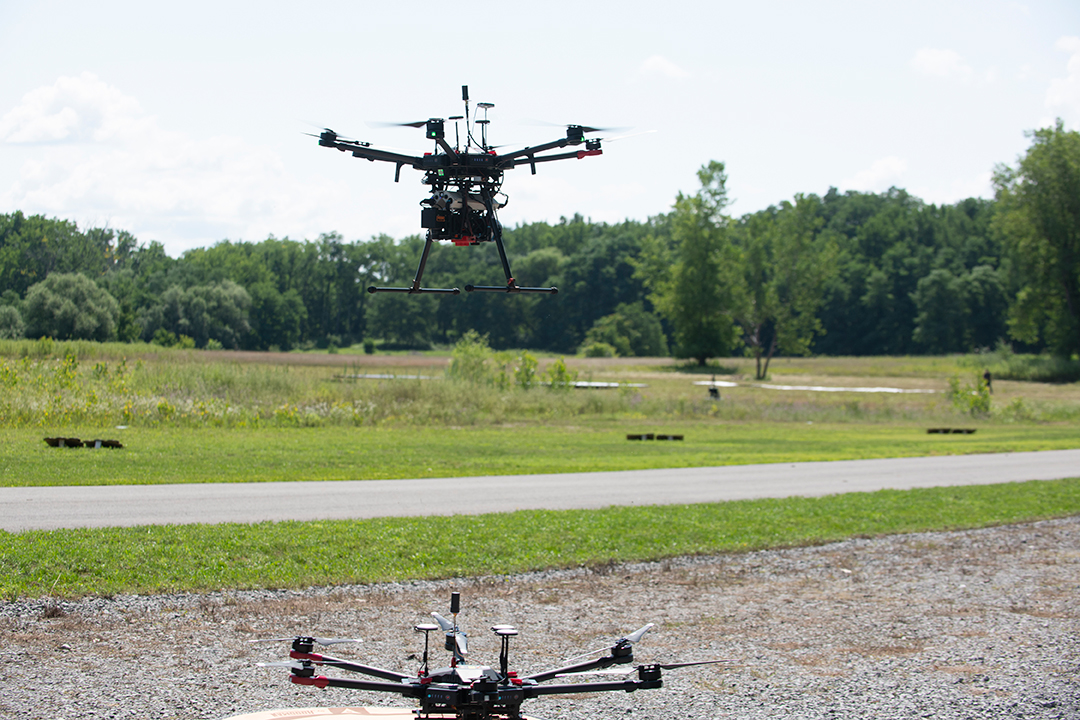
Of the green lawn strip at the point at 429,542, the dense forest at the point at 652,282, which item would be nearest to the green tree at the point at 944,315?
the dense forest at the point at 652,282

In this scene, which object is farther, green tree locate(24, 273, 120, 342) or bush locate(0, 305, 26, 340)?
green tree locate(24, 273, 120, 342)

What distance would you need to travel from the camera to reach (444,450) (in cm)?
2398

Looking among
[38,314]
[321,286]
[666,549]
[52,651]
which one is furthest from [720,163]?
[52,651]

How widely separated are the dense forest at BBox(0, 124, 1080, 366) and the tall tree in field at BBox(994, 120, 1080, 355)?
0.13 metres

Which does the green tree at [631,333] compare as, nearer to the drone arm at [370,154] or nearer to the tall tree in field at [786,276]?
the tall tree in field at [786,276]

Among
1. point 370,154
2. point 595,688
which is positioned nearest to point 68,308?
point 370,154

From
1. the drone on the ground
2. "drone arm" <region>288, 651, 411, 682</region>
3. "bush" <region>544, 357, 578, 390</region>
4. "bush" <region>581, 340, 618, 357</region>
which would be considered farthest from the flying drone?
"bush" <region>581, 340, 618, 357</region>

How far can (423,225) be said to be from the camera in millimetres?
5695

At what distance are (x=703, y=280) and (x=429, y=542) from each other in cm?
7121

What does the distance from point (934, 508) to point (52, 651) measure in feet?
51.2

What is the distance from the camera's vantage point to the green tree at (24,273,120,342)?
23984 millimetres

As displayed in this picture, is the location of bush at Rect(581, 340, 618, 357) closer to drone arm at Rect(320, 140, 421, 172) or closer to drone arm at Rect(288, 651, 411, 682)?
drone arm at Rect(320, 140, 421, 172)

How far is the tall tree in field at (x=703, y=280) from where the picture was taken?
3127 inches

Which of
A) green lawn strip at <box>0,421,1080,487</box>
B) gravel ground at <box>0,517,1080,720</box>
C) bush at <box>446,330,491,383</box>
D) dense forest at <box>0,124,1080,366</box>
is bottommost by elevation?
gravel ground at <box>0,517,1080,720</box>
